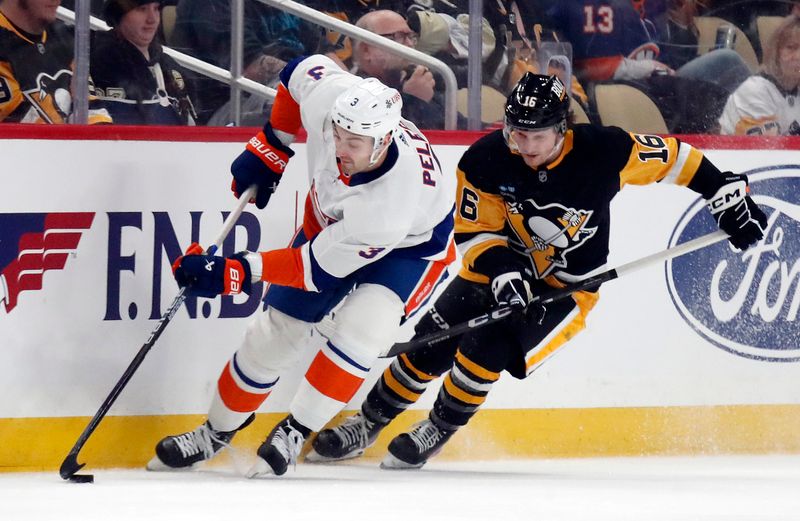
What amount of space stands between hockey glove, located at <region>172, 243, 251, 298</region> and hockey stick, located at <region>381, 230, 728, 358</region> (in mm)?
635

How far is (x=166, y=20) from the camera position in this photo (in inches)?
151

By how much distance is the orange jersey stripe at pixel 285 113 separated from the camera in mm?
3625

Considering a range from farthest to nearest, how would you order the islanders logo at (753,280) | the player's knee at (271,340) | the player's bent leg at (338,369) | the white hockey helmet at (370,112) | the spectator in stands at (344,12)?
the islanders logo at (753,280), the spectator in stands at (344,12), the player's knee at (271,340), the player's bent leg at (338,369), the white hockey helmet at (370,112)

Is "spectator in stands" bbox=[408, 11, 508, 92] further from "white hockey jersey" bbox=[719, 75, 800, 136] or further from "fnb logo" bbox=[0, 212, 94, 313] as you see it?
"fnb logo" bbox=[0, 212, 94, 313]

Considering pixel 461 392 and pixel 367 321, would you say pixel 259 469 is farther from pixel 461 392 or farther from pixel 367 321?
pixel 461 392

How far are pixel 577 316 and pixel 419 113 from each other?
0.85m

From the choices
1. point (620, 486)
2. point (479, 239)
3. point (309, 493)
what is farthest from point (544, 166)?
point (309, 493)

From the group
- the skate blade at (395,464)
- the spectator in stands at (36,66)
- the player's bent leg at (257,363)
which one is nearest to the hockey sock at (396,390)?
the skate blade at (395,464)

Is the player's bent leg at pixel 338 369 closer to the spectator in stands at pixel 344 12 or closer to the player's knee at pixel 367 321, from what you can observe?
the player's knee at pixel 367 321

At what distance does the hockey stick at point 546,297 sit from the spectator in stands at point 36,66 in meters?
1.12

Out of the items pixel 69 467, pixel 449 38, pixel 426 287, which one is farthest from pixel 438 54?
pixel 69 467

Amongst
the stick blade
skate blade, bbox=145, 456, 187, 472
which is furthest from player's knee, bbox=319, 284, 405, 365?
the stick blade

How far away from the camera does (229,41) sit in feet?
12.8

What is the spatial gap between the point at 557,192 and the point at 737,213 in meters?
0.53
